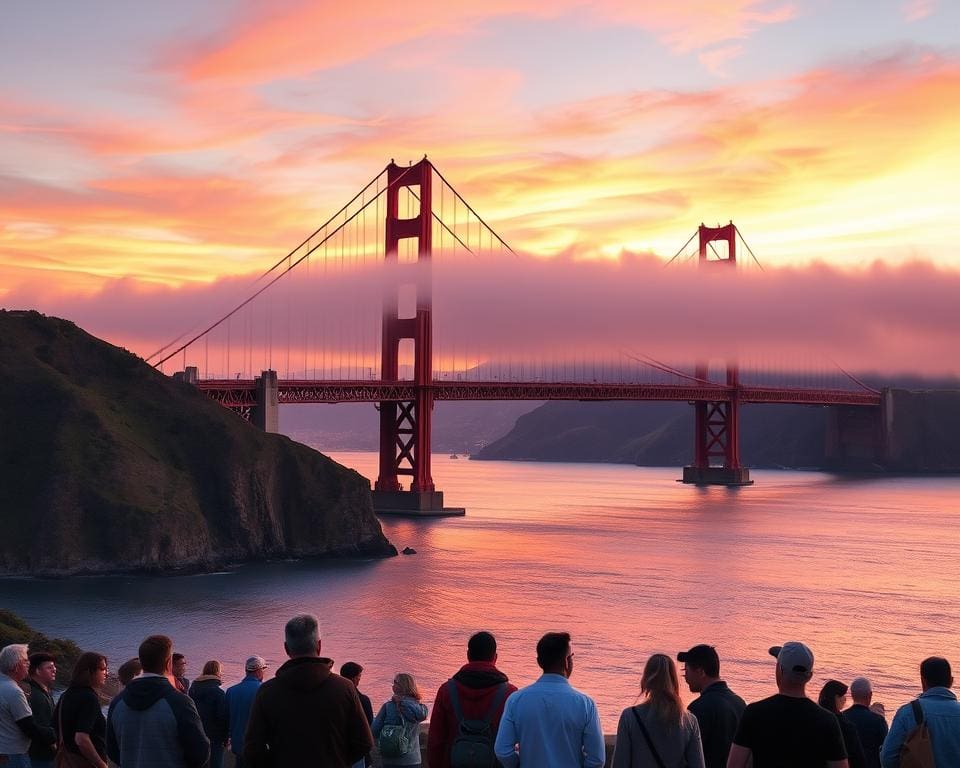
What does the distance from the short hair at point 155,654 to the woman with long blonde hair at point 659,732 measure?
2.48 meters

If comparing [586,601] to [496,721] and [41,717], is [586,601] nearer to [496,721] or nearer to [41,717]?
[41,717]

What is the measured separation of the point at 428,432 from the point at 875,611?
46.3m

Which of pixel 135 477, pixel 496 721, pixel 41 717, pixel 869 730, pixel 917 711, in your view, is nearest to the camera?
pixel 496 721

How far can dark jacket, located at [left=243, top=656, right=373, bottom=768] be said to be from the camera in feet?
20.2

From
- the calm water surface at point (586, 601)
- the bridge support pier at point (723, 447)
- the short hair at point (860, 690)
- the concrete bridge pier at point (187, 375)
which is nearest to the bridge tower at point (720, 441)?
the bridge support pier at point (723, 447)

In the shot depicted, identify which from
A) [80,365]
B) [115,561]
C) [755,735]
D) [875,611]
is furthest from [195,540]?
[755,735]

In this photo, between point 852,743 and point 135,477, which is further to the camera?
point 135,477

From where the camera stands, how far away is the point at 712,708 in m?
7.24

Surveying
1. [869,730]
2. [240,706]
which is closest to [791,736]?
[869,730]

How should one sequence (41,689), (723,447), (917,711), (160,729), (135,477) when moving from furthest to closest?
(723,447) < (135,477) < (41,689) < (917,711) < (160,729)

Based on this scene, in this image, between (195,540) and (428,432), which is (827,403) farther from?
(195,540)

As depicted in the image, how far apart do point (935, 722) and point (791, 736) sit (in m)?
1.75

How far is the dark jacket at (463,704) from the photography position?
6.81 metres

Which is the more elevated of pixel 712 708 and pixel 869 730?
pixel 712 708
